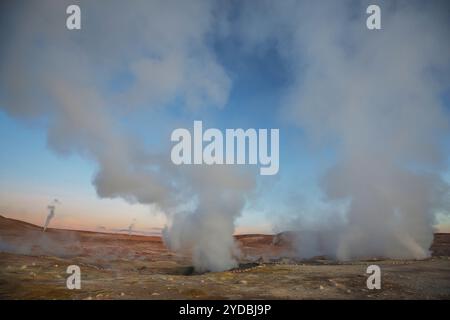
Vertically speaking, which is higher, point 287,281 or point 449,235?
point 287,281

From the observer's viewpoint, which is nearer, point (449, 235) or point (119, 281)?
point (119, 281)

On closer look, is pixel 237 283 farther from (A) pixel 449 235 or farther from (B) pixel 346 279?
(A) pixel 449 235

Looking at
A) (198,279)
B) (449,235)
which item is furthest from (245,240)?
(198,279)

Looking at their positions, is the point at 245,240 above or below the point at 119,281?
below
